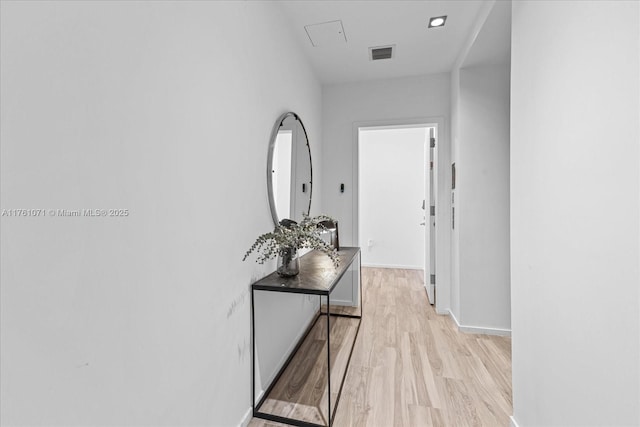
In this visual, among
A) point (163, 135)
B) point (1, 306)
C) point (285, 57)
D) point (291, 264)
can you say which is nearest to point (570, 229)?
point (291, 264)

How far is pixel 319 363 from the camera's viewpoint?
2170 mm

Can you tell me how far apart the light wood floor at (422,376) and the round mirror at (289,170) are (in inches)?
47.5

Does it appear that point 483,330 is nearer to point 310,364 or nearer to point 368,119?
point 310,364

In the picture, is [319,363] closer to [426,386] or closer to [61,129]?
[426,386]

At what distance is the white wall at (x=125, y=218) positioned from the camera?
0.63m

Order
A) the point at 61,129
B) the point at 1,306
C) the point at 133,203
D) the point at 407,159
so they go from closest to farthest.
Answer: the point at 1,306 < the point at 61,129 < the point at 133,203 < the point at 407,159

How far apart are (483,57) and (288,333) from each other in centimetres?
277

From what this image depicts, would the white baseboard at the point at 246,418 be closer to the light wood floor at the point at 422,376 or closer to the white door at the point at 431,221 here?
the light wood floor at the point at 422,376

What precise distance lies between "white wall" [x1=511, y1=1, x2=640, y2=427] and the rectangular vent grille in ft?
4.38

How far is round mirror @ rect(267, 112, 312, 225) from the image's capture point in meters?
1.94

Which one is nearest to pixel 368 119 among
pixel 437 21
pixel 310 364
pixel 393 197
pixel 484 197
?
pixel 437 21

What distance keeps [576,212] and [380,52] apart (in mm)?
2290

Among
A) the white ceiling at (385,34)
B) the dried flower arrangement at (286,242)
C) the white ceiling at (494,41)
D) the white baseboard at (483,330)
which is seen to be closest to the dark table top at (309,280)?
the dried flower arrangement at (286,242)

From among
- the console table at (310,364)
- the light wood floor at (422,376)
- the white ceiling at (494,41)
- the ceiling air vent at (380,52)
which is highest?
the ceiling air vent at (380,52)
